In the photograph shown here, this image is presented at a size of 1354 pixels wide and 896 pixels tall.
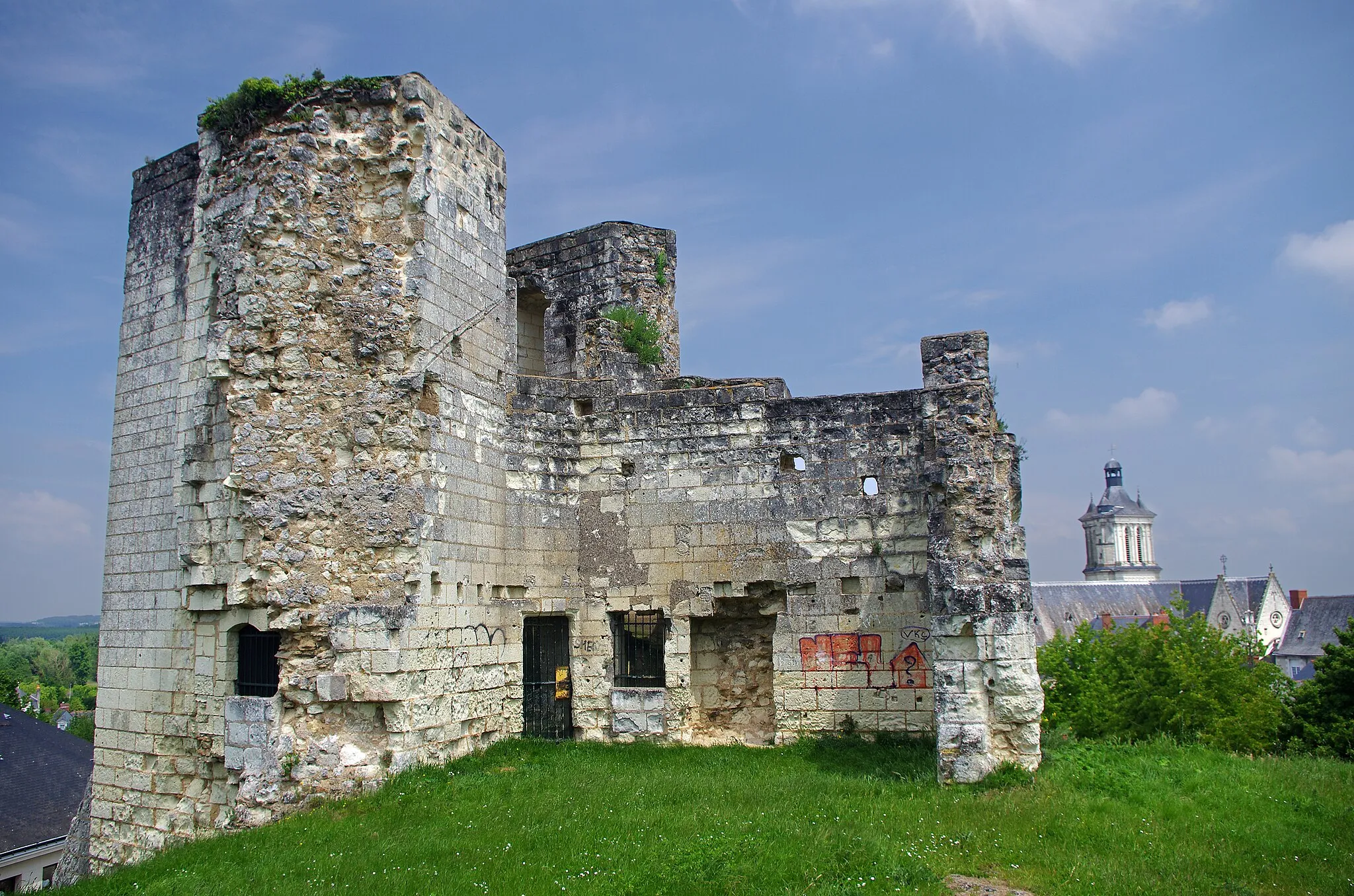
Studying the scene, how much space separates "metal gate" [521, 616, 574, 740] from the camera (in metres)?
11.1

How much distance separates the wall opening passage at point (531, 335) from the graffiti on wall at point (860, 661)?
7.37 m

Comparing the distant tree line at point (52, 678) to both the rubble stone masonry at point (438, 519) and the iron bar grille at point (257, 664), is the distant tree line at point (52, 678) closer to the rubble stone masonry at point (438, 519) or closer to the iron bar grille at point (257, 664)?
the rubble stone masonry at point (438, 519)

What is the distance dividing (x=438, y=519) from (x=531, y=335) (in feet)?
23.7

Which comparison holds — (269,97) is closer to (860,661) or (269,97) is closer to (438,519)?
(438,519)

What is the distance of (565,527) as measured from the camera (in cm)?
1157

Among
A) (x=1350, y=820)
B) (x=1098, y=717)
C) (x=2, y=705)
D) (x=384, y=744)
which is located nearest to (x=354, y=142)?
(x=384, y=744)

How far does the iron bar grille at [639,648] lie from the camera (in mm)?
11281

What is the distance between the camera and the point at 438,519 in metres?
9.59

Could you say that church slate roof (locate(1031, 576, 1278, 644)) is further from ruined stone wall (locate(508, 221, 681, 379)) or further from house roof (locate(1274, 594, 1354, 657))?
ruined stone wall (locate(508, 221, 681, 379))

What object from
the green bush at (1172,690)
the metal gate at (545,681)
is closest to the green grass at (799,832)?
the metal gate at (545,681)

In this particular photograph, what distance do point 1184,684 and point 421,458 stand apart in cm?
1275

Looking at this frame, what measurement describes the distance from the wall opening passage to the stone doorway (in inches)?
250

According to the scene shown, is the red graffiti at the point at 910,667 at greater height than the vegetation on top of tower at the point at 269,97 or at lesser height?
lesser

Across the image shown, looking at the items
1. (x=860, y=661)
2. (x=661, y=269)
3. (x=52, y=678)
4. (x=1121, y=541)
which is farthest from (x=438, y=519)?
(x=1121, y=541)
